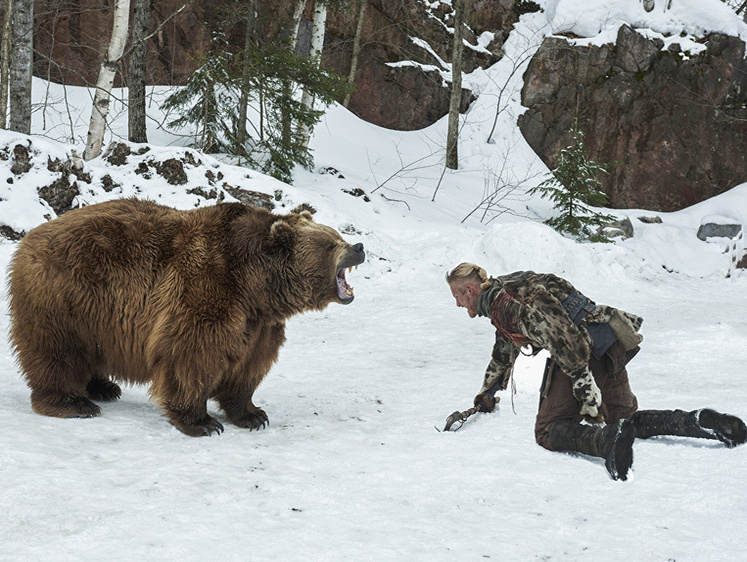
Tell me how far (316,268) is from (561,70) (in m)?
17.3

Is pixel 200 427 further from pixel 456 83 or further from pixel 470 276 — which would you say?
pixel 456 83

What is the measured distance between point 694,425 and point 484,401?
1.27 m

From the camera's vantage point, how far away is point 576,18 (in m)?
19.5

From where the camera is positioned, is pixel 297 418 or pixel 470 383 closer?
pixel 297 418

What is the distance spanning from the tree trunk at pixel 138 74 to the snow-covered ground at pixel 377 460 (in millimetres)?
2450

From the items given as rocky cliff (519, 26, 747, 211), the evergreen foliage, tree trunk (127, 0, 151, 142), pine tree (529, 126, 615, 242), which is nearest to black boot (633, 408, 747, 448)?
A: the evergreen foliage

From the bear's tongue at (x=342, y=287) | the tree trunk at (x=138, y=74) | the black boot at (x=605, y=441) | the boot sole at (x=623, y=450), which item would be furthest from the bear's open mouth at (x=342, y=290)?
the tree trunk at (x=138, y=74)

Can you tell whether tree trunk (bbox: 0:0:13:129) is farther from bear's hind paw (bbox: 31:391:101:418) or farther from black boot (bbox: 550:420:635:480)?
black boot (bbox: 550:420:635:480)

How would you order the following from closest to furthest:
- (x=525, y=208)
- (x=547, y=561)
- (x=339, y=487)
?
(x=547, y=561) → (x=339, y=487) → (x=525, y=208)

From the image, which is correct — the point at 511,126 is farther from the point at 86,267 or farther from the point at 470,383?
the point at 86,267

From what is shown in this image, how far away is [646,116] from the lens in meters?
19.1

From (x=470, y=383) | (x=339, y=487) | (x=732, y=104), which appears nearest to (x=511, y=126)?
(x=732, y=104)

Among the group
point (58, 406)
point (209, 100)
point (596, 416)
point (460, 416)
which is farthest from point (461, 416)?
point (209, 100)

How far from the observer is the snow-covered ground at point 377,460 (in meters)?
2.60
